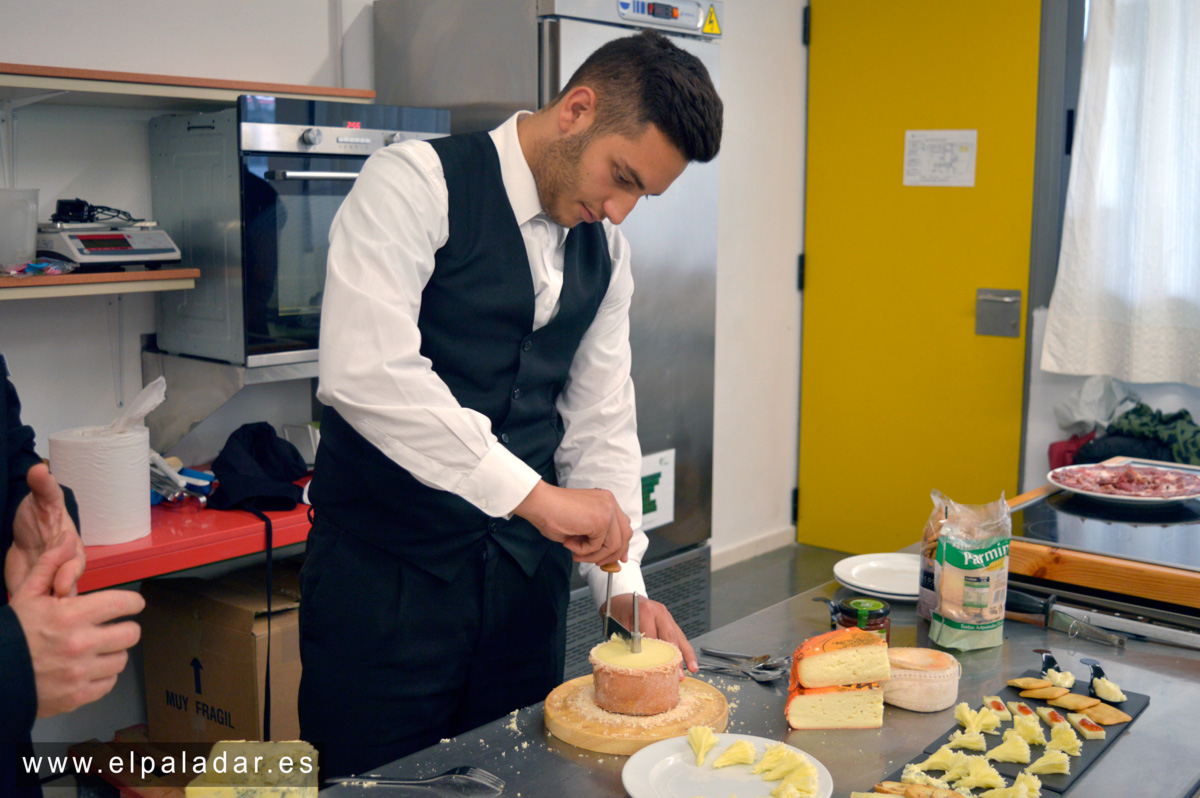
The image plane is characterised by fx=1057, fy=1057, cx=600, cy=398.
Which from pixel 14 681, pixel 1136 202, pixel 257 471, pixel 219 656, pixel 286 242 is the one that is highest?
pixel 1136 202

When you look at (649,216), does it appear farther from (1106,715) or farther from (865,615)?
(1106,715)

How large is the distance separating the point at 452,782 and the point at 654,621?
1.54 ft

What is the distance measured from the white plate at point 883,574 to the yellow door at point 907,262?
101 inches

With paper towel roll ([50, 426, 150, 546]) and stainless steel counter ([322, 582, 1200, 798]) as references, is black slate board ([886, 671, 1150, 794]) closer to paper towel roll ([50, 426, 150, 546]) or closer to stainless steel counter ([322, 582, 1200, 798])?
stainless steel counter ([322, 582, 1200, 798])

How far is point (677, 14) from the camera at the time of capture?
10.2 ft

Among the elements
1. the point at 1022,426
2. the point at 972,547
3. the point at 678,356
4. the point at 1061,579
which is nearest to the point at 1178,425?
the point at 1022,426

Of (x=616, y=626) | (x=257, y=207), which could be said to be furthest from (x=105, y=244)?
(x=616, y=626)

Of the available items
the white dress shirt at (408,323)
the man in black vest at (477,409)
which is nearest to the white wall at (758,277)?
the man in black vest at (477,409)

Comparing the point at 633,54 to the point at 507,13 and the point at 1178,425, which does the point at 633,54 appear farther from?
the point at 1178,425

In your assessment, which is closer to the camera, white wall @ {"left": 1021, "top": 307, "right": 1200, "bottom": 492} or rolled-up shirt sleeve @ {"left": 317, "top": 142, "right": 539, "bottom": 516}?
rolled-up shirt sleeve @ {"left": 317, "top": 142, "right": 539, "bottom": 516}

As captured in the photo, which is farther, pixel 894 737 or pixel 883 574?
pixel 883 574

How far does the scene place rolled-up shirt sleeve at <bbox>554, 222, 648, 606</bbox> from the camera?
1.78 meters

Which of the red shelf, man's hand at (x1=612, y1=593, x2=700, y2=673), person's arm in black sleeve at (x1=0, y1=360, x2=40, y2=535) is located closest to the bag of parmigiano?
man's hand at (x1=612, y1=593, x2=700, y2=673)

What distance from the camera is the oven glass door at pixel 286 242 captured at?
2506 mm
